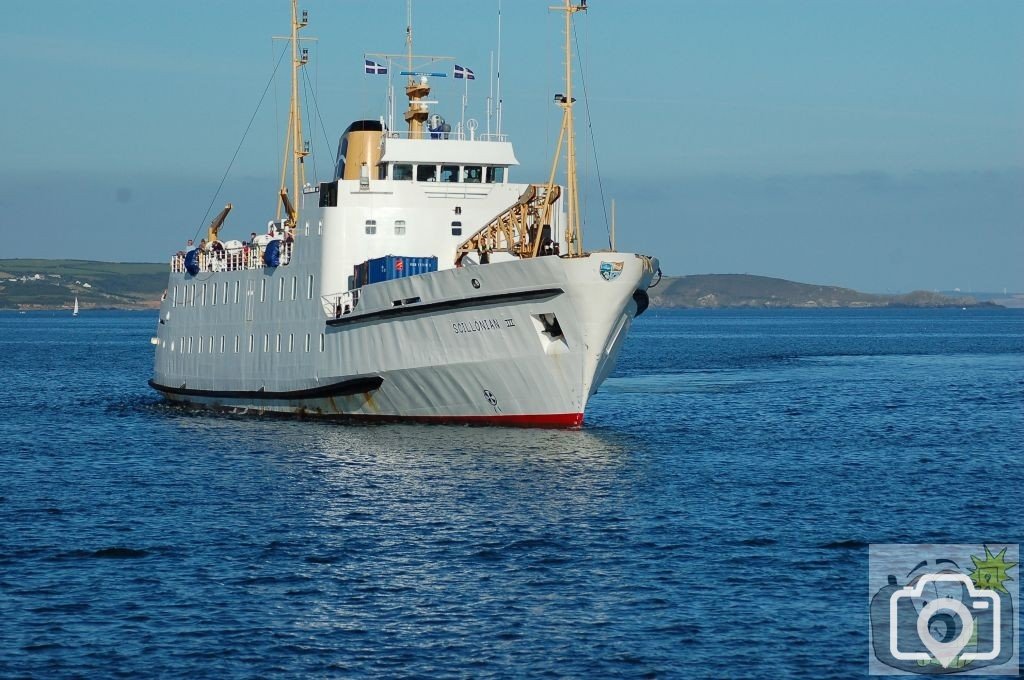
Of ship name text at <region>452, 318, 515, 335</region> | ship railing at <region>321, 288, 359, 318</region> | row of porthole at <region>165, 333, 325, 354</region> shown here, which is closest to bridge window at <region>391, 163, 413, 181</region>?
ship railing at <region>321, 288, 359, 318</region>

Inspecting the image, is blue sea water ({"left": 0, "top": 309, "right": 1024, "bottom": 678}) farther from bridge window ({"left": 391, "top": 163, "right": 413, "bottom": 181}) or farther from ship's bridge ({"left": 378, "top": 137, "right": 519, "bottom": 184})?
ship's bridge ({"left": 378, "top": 137, "right": 519, "bottom": 184})

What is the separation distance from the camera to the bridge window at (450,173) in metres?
44.7

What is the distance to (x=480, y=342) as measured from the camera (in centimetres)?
3781

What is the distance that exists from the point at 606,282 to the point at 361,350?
8659 mm

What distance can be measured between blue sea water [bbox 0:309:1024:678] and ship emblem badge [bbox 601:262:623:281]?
176 inches

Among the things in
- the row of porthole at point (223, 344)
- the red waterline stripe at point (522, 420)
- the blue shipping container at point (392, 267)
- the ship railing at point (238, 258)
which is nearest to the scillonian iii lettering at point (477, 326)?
the red waterline stripe at point (522, 420)

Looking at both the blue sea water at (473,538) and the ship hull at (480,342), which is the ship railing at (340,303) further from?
the blue sea water at (473,538)

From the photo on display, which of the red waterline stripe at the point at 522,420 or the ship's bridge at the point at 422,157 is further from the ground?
the ship's bridge at the point at 422,157

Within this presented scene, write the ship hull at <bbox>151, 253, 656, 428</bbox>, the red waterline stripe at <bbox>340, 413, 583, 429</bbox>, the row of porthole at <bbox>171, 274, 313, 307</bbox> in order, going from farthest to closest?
the row of porthole at <bbox>171, 274, 313, 307</bbox> → the red waterline stripe at <bbox>340, 413, 583, 429</bbox> → the ship hull at <bbox>151, 253, 656, 428</bbox>

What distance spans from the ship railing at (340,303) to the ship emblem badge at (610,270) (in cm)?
904

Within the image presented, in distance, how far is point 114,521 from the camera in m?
27.6

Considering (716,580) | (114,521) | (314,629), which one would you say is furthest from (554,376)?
(314,629)

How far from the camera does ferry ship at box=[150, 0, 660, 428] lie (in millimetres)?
37125

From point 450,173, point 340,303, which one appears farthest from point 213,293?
point 450,173
